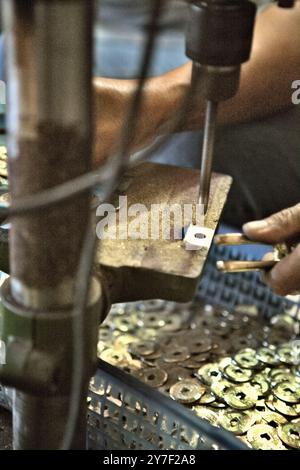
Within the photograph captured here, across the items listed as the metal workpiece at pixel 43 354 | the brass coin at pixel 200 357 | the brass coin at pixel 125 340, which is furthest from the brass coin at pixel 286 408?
the metal workpiece at pixel 43 354

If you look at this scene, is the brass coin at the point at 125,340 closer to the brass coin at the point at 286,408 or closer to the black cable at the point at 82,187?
the brass coin at the point at 286,408

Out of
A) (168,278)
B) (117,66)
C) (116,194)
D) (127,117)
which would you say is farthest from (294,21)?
(127,117)

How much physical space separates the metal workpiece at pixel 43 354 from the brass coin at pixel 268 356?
0.43 m

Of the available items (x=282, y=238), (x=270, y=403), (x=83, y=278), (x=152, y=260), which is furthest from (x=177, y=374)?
(x=83, y=278)

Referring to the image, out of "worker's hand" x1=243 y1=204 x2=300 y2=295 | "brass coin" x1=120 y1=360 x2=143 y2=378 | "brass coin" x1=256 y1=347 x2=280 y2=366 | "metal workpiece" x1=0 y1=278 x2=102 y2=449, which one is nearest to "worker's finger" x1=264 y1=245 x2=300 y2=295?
"worker's hand" x1=243 y1=204 x2=300 y2=295

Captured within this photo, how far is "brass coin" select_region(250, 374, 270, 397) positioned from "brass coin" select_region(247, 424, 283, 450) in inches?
2.2

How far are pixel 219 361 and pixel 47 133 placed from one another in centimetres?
54

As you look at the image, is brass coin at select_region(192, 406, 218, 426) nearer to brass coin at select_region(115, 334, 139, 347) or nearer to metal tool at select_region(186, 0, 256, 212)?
brass coin at select_region(115, 334, 139, 347)

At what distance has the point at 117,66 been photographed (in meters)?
1.25

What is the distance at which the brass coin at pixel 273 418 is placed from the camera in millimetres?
700

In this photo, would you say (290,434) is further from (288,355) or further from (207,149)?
(207,149)

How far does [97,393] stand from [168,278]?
22 centimetres

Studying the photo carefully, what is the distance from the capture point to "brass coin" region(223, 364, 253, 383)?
0.76 meters

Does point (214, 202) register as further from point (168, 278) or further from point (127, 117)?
point (127, 117)
